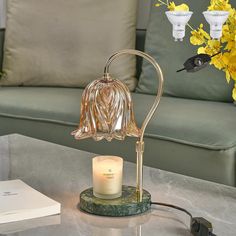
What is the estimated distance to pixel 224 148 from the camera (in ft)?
6.29

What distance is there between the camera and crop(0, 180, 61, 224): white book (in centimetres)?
122

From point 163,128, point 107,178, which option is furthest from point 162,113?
point 107,178

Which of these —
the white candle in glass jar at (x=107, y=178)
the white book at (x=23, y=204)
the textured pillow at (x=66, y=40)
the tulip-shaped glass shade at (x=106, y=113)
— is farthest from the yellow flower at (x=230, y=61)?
the textured pillow at (x=66, y=40)

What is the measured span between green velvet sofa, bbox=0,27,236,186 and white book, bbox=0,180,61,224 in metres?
0.78

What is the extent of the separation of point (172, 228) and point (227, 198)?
0.21 metres

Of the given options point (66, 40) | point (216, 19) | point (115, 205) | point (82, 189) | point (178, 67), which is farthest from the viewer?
point (66, 40)

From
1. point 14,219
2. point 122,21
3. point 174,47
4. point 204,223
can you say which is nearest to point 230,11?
point 204,223

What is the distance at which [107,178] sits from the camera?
4.24 feet

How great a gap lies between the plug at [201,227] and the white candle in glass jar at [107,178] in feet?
0.69

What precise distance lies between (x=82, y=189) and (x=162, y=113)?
2.78ft

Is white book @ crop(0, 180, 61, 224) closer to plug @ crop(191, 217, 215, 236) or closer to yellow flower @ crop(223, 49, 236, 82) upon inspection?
plug @ crop(191, 217, 215, 236)

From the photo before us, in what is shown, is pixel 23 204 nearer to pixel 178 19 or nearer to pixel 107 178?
pixel 107 178

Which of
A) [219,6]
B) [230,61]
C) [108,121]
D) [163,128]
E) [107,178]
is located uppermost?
[219,6]

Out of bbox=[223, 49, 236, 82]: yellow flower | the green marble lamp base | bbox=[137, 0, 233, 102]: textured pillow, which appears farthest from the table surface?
bbox=[137, 0, 233, 102]: textured pillow
